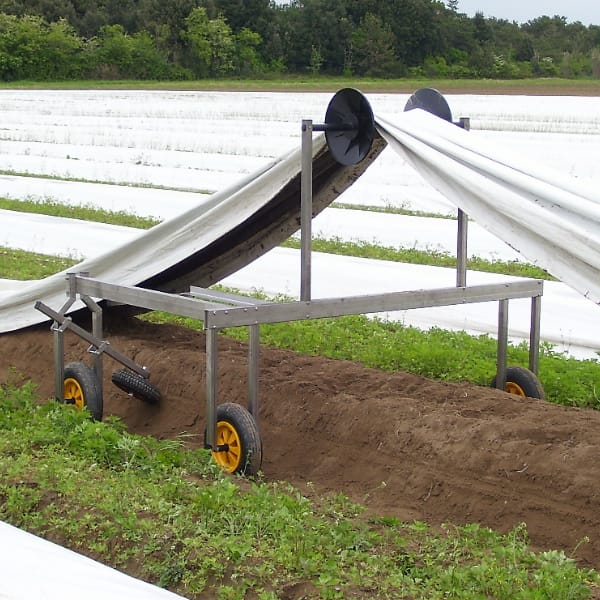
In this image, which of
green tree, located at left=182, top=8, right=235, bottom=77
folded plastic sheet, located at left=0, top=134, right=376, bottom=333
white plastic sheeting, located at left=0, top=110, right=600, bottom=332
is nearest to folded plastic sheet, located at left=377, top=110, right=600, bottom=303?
white plastic sheeting, located at left=0, top=110, right=600, bottom=332

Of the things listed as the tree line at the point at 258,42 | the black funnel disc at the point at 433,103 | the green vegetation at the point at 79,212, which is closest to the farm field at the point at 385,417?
the green vegetation at the point at 79,212

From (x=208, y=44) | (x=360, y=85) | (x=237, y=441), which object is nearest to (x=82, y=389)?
(x=237, y=441)

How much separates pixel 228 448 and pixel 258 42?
180 ft

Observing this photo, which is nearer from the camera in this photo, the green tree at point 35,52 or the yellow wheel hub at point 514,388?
the yellow wheel hub at point 514,388

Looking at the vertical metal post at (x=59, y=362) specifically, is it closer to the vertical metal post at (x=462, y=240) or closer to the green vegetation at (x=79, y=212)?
the vertical metal post at (x=462, y=240)

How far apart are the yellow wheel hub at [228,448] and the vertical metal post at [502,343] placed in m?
1.74

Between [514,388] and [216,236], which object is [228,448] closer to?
[216,236]

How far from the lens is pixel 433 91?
5.70 metres

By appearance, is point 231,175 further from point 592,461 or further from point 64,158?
point 592,461

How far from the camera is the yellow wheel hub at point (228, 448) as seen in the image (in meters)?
4.97

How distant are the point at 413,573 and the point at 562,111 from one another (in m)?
25.6

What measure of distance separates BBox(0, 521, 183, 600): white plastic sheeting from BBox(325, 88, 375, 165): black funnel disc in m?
2.41

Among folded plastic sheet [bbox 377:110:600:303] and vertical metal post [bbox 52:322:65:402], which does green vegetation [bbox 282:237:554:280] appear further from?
vertical metal post [bbox 52:322:65:402]

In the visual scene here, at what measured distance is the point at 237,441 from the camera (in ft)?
16.3
